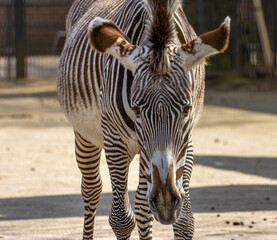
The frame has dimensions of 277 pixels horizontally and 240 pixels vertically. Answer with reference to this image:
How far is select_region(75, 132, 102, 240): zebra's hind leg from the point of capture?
207 inches

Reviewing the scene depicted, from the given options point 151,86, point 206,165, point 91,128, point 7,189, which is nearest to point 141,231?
point 91,128

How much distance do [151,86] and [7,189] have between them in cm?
403

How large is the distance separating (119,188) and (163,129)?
0.95m

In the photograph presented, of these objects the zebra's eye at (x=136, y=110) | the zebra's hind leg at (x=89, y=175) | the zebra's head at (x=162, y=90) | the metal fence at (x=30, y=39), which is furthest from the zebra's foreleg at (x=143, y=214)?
the metal fence at (x=30, y=39)

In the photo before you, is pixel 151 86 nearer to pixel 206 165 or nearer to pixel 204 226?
pixel 204 226

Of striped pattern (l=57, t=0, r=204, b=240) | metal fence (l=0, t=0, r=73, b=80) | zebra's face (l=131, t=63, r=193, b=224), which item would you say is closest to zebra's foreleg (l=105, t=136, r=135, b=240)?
striped pattern (l=57, t=0, r=204, b=240)

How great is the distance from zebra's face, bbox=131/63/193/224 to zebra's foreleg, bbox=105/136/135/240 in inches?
23.4

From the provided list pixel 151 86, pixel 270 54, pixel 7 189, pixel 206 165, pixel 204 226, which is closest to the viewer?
pixel 151 86

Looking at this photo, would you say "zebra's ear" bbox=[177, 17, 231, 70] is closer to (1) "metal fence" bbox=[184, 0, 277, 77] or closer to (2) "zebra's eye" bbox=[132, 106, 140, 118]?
(2) "zebra's eye" bbox=[132, 106, 140, 118]

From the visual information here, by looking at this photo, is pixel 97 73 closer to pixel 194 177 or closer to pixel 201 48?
pixel 201 48

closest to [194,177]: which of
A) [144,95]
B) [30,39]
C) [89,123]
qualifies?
[89,123]

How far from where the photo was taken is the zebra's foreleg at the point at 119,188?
4.15 m

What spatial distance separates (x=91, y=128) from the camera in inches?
185

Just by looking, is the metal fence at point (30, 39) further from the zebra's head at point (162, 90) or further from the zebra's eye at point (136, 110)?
the zebra's eye at point (136, 110)
